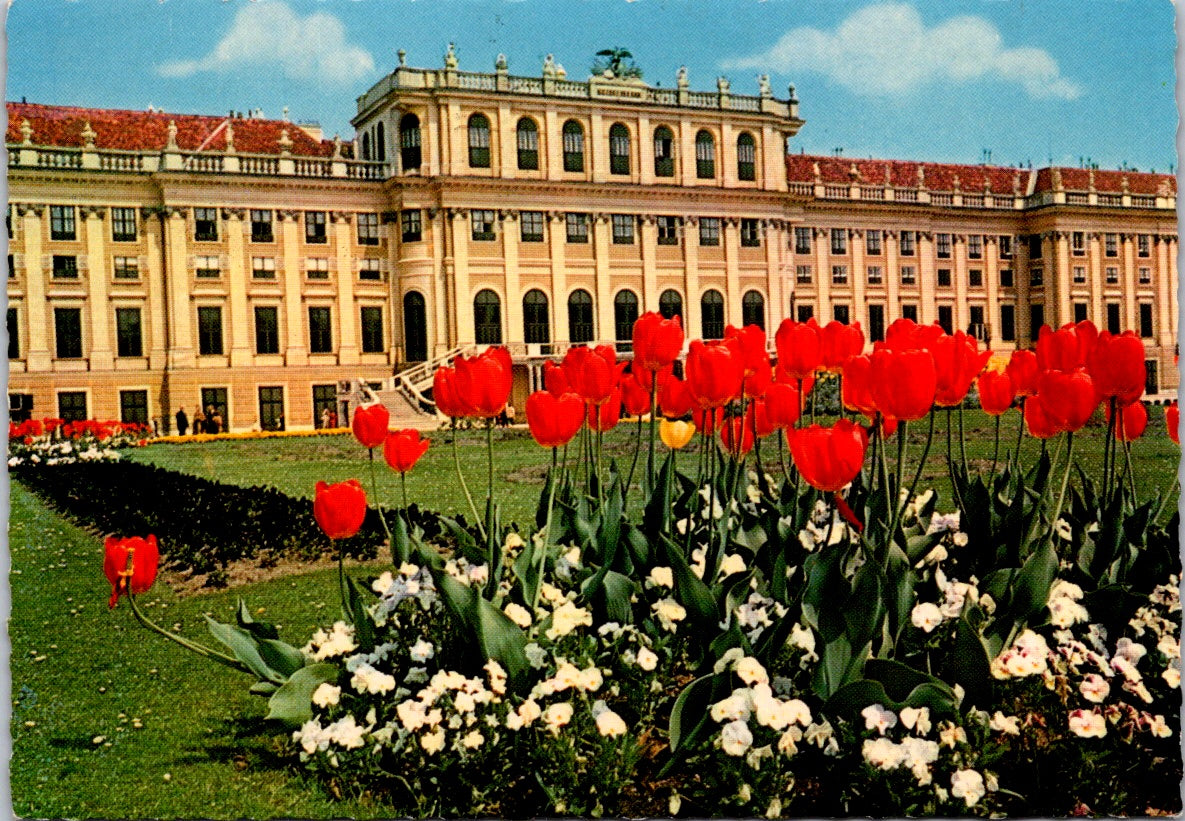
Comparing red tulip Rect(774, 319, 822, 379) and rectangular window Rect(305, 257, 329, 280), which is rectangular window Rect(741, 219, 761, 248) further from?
red tulip Rect(774, 319, 822, 379)

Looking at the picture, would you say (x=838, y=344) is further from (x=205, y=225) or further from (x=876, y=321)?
(x=205, y=225)

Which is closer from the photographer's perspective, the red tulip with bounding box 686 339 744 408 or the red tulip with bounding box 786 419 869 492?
the red tulip with bounding box 786 419 869 492

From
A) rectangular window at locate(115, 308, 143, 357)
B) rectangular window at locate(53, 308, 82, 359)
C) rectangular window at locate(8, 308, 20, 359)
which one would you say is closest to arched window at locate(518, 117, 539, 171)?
rectangular window at locate(115, 308, 143, 357)

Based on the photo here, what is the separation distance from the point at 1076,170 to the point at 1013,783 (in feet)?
13.7

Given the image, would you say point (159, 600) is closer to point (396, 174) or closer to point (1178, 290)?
point (1178, 290)

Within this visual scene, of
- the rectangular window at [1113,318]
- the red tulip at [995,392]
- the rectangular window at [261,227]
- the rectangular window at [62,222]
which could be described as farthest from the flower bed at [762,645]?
the rectangular window at [261,227]

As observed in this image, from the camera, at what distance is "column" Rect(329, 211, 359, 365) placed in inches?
327

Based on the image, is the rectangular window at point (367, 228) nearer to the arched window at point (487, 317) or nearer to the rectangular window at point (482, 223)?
the arched window at point (487, 317)

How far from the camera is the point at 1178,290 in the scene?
4.93 metres

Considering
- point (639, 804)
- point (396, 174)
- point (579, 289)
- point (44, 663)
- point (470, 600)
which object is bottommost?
point (639, 804)

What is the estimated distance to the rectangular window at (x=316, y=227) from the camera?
11.0m

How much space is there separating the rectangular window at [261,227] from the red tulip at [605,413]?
748cm

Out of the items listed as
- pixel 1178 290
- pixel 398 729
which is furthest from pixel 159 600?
pixel 1178 290

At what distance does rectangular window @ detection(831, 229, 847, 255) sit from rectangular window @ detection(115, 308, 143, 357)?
659 centimetres
